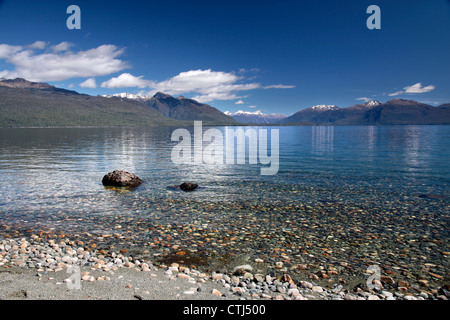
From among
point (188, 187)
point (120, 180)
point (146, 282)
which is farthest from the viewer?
point (120, 180)

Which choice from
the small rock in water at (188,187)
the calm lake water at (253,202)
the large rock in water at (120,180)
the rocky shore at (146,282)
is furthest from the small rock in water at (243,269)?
the large rock in water at (120,180)

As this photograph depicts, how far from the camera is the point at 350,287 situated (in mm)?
10250

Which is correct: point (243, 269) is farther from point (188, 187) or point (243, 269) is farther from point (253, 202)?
point (188, 187)

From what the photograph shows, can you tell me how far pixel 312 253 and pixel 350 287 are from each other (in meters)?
2.94

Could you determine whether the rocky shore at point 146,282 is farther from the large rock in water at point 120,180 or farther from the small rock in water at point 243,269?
the large rock in water at point 120,180

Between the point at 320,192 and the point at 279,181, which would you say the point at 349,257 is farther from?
Result: the point at 279,181

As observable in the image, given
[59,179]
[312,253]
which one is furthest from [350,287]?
[59,179]

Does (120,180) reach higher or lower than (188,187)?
higher

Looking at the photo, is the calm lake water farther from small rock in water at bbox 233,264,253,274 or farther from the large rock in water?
small rock in water at bbox 233,264,253,274

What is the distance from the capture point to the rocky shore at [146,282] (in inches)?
364

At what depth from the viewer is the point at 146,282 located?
1008 centimetres

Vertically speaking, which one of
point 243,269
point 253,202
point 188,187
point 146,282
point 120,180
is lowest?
point 243,269

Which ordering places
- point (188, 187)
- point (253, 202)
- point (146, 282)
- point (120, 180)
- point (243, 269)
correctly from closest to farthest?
point (146, 282) < point (243, 269) < point (253, 202) < point (188, 187) < point (120, 180)

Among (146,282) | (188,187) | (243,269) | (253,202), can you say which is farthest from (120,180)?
(243,269)
